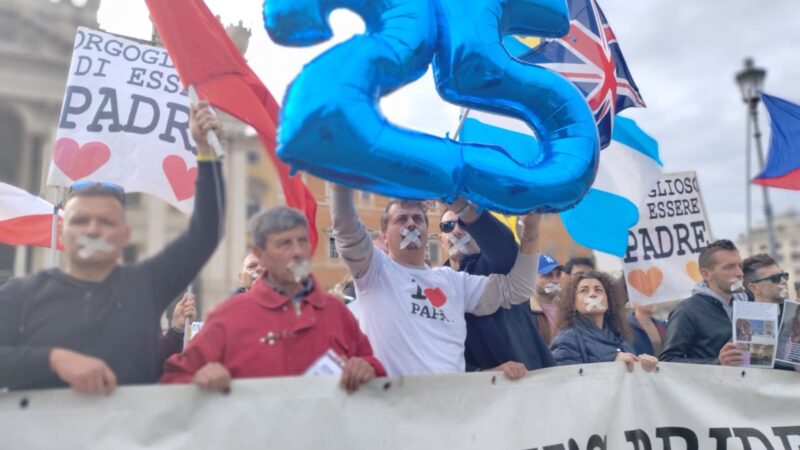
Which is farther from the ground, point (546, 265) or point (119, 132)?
point (119, 132)

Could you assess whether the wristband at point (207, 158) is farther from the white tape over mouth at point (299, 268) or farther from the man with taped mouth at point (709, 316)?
the man with taped mouth at point (709, 316)

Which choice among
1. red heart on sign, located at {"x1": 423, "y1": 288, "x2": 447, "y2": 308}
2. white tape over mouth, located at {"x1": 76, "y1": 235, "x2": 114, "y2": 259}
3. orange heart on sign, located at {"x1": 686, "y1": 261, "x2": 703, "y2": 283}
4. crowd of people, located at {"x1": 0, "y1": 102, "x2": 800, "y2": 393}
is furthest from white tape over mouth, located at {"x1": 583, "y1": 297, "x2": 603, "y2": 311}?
orange heart on sign, located at {"x1": 686, "y1": 261, "x2": 703, "y2": 283}

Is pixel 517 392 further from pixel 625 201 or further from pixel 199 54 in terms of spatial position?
pixel 625 201

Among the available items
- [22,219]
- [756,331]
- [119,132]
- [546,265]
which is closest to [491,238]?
[756,331]

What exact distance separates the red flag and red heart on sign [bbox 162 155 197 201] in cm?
91

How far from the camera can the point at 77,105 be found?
394 centimetres

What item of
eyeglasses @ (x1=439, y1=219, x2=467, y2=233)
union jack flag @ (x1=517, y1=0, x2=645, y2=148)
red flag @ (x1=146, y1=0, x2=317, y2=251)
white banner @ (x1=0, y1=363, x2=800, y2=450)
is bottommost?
white banner @ (x1=0, y1=363, x2=800, y2=450)

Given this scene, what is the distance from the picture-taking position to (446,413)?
2668mm

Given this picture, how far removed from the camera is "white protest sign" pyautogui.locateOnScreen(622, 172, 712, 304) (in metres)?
6.02

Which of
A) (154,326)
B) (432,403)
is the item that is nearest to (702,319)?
(432,403)

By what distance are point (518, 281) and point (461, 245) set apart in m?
0.40

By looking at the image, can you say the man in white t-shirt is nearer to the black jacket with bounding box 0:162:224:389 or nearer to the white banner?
the white banner

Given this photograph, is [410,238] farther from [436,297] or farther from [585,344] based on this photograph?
[585,344]

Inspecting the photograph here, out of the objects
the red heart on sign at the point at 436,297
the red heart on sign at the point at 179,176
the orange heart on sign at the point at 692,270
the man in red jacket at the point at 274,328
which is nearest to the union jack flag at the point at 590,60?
the red heart on sign at the point at 436,297
